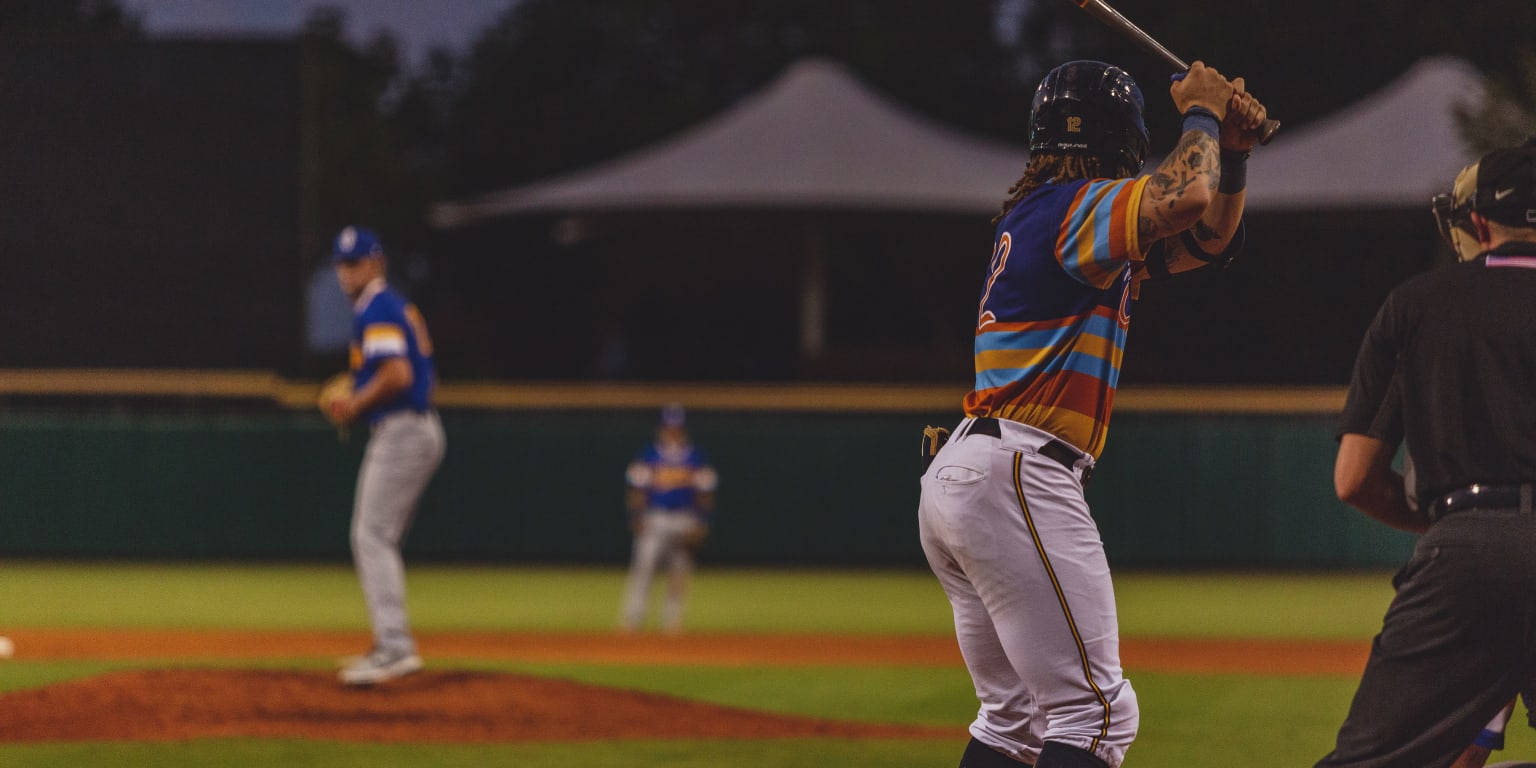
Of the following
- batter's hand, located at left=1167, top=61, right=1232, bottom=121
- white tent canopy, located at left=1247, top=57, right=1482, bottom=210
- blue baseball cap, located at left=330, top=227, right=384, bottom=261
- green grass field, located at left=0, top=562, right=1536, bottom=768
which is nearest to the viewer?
batter's hand, located at left=1167, top=61, right=1232, bottom=121

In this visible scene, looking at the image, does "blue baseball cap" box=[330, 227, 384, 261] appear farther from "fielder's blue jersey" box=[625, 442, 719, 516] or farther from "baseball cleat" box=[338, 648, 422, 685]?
"fielder's blue jersey" box=[625, 442, 719, 516]

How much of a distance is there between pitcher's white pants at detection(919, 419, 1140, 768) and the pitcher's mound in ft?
11.0

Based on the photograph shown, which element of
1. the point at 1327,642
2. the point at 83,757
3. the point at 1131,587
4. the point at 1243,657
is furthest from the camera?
the point at 1131,587

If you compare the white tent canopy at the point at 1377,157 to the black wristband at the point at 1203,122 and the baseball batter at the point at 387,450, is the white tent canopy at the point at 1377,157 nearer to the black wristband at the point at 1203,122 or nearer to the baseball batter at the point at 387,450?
the baseball batter at the point at 387,450

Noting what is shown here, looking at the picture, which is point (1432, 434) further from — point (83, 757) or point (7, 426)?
point (7, 426)

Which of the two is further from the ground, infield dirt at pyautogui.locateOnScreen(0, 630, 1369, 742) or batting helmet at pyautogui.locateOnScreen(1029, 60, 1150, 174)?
batting helmet at pyautogui.locateOnScreen(1029, 60, 1150, 174)

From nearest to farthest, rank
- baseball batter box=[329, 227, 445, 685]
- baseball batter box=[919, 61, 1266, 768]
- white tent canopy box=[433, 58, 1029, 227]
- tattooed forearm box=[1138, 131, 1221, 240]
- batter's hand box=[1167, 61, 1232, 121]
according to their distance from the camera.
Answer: tattooed forearm box=[1138, 131, 1221, 240] → baseball batter box=[919, 61, 1266, 768] → batter's hand box=[1167, 61, 1232, 121] → baseball batter box=[329, 227, 445, 685] → white tent canopy box=[433, 58, 1029, 227]

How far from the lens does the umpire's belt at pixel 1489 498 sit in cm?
322

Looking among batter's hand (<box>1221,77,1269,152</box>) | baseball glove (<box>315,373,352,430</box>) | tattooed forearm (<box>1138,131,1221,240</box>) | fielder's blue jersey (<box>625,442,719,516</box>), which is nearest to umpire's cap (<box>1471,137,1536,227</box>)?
batter's hand (<box>1221,77,1269,152</box>)

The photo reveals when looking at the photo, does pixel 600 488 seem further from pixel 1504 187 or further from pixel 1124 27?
pixel 1504 187

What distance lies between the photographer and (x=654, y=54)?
1727 inches

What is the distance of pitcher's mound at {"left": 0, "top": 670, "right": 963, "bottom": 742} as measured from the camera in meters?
6.50

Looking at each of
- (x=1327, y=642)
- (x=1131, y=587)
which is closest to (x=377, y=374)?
(x=1327, y=642)

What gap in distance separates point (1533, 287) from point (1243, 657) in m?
7.16
